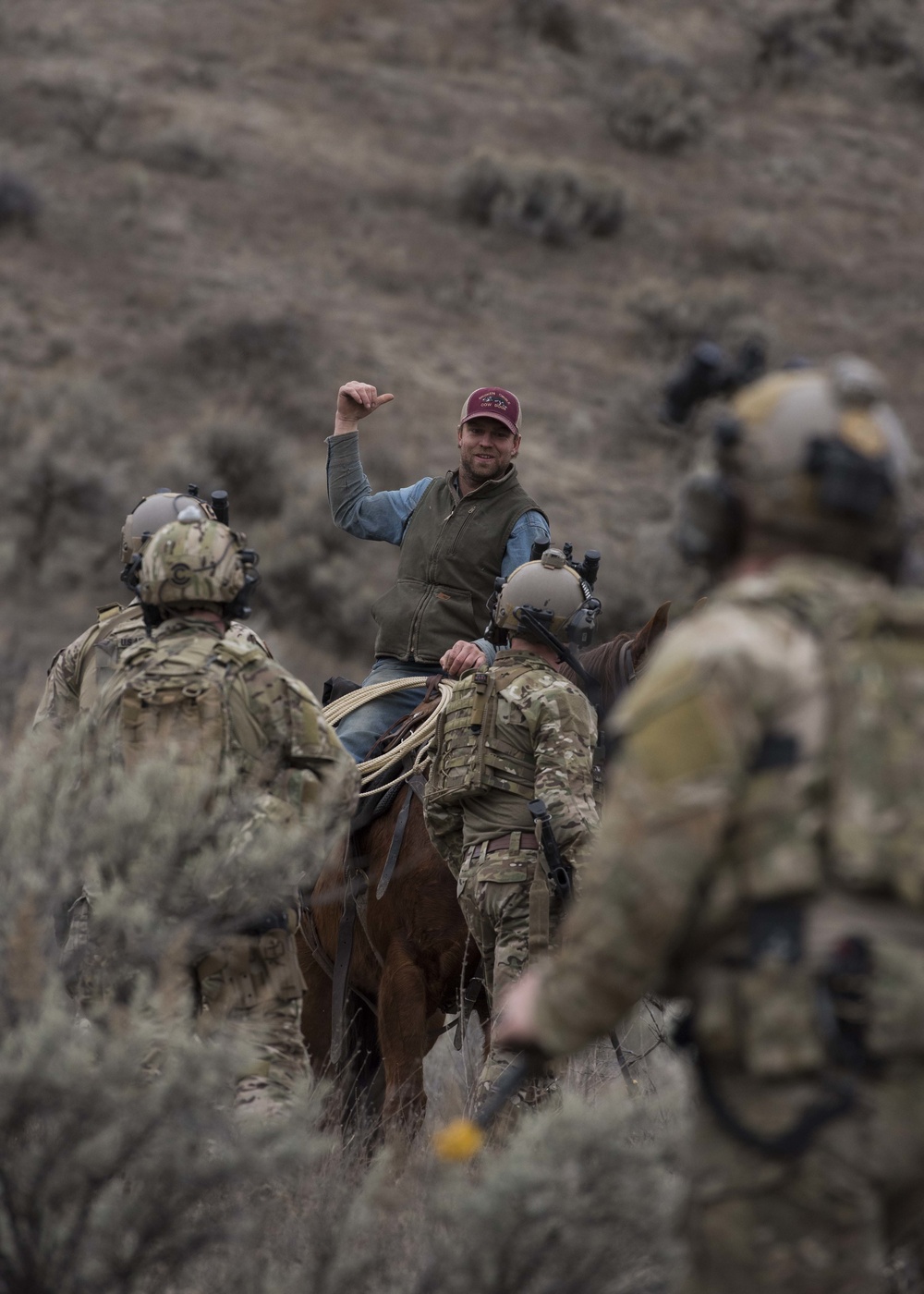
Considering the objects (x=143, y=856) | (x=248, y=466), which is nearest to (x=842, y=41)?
(x=248, y=466)

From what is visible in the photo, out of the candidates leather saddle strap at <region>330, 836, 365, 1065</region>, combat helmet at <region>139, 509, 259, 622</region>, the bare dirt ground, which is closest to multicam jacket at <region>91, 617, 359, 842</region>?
combat helmet at <region>139, 509, 259, 622</region>

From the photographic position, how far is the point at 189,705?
4.47 metres

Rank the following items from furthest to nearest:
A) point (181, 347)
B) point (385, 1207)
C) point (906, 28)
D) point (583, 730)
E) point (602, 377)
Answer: point (906, 28)
point (602, 377)
point (181, 347)
point (583, 730)
point (385, 1207)

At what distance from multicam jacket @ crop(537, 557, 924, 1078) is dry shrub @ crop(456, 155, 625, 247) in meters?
25.3

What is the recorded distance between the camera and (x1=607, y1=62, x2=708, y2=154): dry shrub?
101 feet

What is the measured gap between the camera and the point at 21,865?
152 inches

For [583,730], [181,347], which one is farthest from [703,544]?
[181,347]

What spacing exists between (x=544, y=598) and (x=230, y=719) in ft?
6.19

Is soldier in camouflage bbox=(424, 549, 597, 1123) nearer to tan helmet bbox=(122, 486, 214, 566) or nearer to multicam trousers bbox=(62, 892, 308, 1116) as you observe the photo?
tan helmet bbox=(122, 486, 214, 566)

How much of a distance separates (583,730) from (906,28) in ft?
113

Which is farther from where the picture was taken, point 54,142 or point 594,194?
point 594,194

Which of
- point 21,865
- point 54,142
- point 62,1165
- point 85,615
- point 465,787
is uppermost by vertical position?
point 21,865

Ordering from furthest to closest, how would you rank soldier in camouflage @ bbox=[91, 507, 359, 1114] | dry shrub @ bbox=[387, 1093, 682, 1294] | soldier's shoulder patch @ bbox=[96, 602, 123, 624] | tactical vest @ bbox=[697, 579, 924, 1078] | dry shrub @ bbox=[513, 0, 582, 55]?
dry shrub @ bbox=[513, 0, 582, 55], soldier's shoulder patch @ bbox=[96, 602, 123, 624], soldier in camouflage @ bbox=[91, 507, 359, 1114], dry shrub @ bbox=[387, 1093, 682, 1294], tactical vest @ bbox=[697, 579, 924, 1078]

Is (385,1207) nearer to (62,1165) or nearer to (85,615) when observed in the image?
(62,1165)
